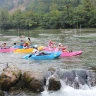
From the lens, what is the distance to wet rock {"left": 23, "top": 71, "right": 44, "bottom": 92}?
16.2 meters

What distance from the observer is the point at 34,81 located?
1616 centimetres

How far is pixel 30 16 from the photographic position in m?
139

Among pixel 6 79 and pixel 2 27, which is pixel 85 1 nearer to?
pixel 2 27

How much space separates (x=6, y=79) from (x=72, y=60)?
35.4 feet

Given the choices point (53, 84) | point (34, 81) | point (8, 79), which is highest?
point (8, 79)

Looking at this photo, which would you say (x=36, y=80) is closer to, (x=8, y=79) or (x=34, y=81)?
(x=34, y=81)

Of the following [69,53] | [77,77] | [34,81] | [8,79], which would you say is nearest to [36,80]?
[34,81]

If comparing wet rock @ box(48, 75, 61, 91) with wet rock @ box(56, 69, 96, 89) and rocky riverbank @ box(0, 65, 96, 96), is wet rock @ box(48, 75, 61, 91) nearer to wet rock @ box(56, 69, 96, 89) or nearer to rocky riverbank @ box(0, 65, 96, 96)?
rocky riverbank @ box(0, 65, 96, 96)

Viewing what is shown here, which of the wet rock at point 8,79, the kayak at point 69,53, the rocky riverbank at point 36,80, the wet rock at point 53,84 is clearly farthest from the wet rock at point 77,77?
the kayak at point 69,53

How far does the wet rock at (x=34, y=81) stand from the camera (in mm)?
16156

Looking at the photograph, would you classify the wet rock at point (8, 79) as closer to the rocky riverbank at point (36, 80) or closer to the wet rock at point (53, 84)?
the rocky riverbank at point (36, 80)

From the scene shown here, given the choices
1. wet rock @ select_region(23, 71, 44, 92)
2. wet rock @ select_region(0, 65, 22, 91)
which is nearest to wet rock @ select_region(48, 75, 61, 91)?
wet rock @ select_region(23, 71, 44, 92)

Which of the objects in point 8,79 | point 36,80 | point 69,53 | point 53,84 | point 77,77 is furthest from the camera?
point 69,53

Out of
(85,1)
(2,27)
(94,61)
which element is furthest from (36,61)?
(2,27)
